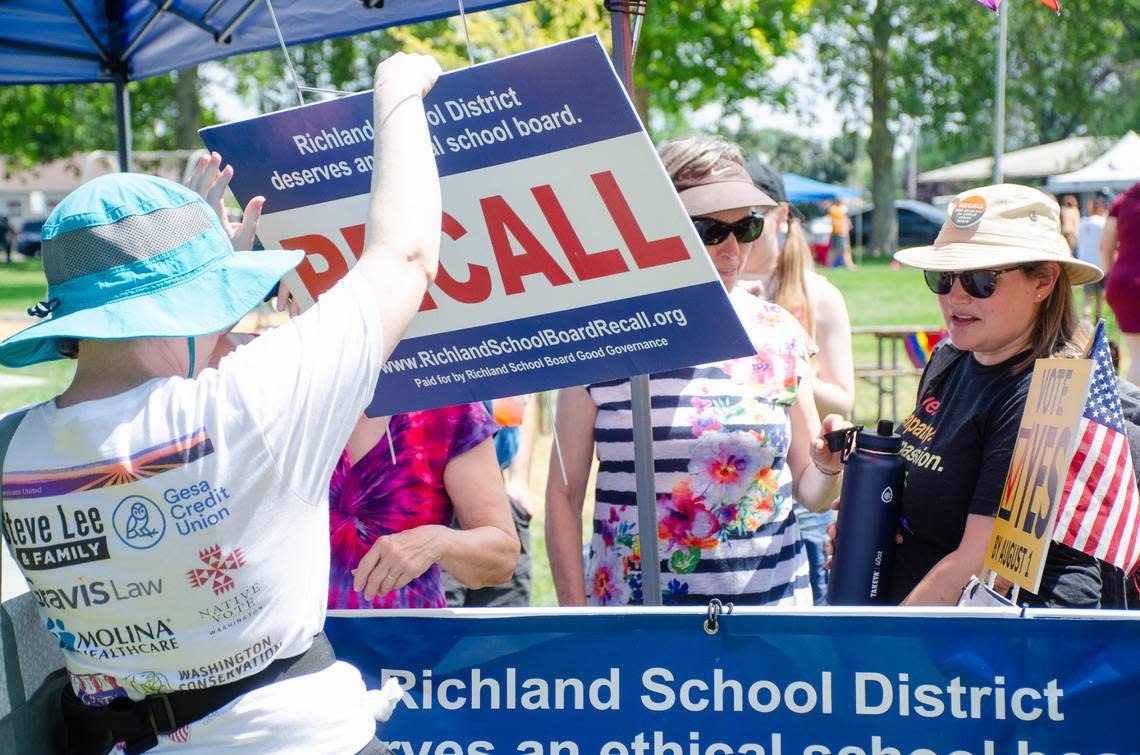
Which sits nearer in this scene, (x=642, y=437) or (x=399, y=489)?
(x=642, y=437)

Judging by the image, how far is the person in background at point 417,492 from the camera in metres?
2.30

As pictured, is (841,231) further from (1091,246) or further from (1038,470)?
(1038,470)

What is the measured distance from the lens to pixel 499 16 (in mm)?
13859

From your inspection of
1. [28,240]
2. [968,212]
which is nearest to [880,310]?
[968,212]

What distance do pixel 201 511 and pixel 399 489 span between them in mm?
889

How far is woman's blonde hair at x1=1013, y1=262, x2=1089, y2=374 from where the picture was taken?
92.2 inches

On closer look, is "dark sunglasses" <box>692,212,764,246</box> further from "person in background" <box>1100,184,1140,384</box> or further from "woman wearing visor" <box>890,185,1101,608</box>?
"person in background" <box>1100,184,1140,384</box>

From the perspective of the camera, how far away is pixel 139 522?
1.44 metres

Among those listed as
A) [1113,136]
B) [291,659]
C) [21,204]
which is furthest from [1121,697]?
[21,204]

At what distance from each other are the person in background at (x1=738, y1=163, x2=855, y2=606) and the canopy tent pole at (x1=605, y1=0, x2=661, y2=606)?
1.76 meters

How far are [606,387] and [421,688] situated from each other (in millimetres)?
858

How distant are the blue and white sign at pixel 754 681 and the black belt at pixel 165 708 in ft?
1.79

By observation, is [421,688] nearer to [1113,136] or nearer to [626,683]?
[626,683]

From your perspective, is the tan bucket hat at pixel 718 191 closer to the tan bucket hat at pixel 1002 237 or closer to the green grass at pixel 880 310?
the tan bucket hat at pixel 1002 237
